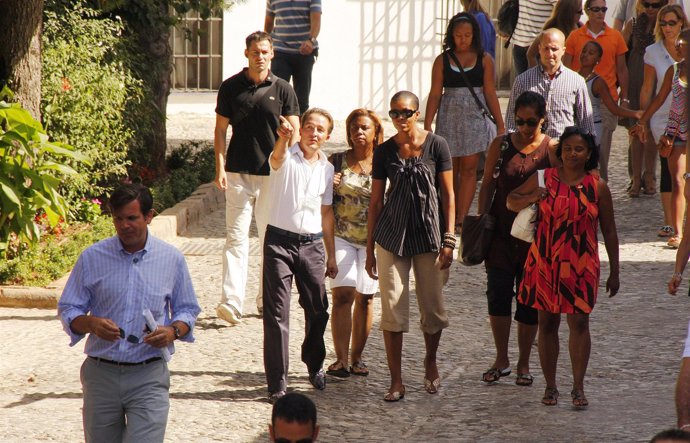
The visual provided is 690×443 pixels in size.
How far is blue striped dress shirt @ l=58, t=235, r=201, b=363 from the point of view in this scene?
5.32 m

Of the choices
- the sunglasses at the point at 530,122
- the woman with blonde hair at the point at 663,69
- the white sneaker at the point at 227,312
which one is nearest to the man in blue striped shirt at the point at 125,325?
the sunglasses at the point at 530,122

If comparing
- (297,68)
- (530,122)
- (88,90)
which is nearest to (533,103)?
(530,122)

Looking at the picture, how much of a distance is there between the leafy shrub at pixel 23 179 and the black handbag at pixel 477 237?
152 inches

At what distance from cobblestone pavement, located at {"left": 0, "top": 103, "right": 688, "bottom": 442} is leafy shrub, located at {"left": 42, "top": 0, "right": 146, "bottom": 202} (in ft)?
8.75

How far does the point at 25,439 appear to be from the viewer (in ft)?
21.6

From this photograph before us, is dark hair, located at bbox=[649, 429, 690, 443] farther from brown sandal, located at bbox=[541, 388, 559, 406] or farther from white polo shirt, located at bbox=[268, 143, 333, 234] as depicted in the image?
white polo shirt, located at bbox=[268, 143, 333, 234]

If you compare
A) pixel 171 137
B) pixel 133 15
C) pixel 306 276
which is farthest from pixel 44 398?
pixel 171 137

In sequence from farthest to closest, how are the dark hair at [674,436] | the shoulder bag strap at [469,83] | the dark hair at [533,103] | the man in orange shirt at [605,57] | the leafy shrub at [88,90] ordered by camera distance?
the man in orange shirt at [605,57], the leafy shrub at [88,90], the shoulder bag strap at [469,83], the dark hair at [533,103], the dark hair at [674,436]

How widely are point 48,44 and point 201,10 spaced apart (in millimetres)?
2844

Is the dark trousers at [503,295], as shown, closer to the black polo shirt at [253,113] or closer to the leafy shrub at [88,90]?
the black polo shirt at [253,113]

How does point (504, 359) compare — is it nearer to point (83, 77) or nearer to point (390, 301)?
point (390, 301)

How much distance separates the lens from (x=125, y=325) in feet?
17.5

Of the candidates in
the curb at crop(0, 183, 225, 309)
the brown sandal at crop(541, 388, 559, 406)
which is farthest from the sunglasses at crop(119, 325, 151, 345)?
the curb at crop(0, 183, 225, 309)

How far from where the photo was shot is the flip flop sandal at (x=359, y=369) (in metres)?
7.79
